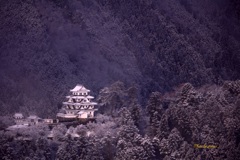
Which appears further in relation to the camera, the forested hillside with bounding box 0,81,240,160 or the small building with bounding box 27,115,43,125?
the small building with bounding box 27,115,43,125

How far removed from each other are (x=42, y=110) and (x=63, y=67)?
261 centimetres

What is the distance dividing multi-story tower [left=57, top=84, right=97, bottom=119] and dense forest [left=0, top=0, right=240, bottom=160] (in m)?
0.56

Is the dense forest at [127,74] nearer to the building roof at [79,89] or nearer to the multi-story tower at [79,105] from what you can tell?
the multi-story tower at [79,105]

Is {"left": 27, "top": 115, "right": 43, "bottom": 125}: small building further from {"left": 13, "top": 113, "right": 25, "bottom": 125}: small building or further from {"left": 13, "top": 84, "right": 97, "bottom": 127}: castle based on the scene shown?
{"left": 13, "top": 113, "right": 25, "bottom": 125}: small building

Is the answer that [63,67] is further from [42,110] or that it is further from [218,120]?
[218,120]

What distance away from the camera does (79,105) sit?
57.0 feet

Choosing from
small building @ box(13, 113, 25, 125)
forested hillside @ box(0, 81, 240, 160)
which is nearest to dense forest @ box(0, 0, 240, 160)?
forested hillside @ box(0, 81, 240, 160)

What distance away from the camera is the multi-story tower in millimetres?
16969

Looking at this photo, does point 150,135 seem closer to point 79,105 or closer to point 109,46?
point 79,105

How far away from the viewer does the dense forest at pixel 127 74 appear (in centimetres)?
1505

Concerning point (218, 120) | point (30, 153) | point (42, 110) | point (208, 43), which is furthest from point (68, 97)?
point (208, 43)

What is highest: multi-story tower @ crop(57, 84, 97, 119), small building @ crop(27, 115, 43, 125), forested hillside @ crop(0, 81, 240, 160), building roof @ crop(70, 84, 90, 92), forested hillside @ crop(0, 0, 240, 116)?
forested hillside @ crop(0, 0, 240, 116)

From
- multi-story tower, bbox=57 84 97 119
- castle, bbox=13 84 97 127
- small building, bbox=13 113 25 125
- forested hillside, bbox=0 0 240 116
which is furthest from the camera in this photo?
forested hillside, bbox=0 0 240 116

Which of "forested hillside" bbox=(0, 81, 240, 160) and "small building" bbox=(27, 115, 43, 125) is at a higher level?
"small building" bbox=(27, 115, 43, 125)
